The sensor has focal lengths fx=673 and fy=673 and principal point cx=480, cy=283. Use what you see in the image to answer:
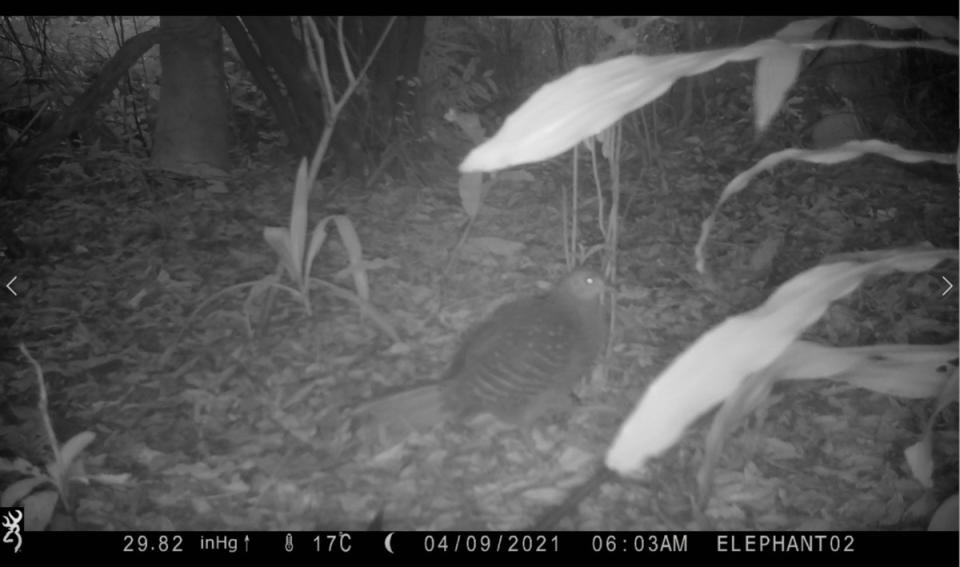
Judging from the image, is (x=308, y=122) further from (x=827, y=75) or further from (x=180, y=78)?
(x=827, y=75)

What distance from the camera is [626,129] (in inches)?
83.0

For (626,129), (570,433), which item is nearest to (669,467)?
(570,433)

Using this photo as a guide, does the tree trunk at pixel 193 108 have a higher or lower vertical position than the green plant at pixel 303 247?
higher

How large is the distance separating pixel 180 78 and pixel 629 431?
1.71 m

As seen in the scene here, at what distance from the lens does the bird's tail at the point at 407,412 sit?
4.02 ft

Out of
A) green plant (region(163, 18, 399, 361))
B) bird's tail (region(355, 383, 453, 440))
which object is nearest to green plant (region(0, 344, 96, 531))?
green plant (region(163, 18, 399, 361))
